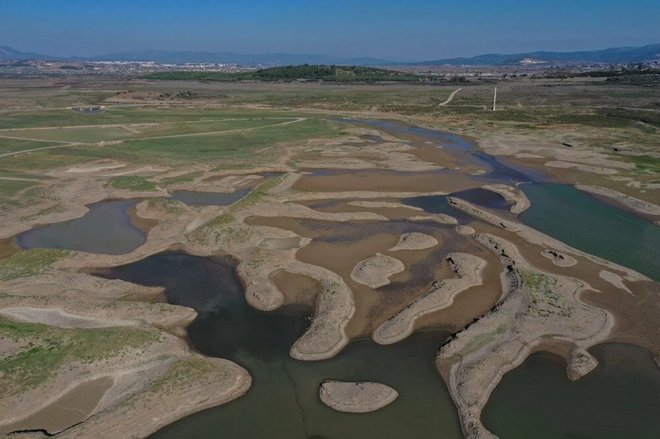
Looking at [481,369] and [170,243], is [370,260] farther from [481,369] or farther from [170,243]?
[170,243]

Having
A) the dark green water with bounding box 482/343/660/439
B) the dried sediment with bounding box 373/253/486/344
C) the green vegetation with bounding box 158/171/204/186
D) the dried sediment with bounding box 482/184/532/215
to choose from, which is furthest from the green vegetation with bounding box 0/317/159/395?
the dried sediment with bounding box 482/184/532/215

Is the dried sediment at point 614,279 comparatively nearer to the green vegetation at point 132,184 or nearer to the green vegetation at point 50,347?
the green vegetation at point 50,347

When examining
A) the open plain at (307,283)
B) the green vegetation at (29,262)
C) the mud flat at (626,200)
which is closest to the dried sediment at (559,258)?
the open plain at (307,283)

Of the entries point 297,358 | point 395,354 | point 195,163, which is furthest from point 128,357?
point 195,163

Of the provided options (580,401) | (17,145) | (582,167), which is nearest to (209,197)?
(580,401)

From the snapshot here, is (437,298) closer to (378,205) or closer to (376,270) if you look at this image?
(376,270)

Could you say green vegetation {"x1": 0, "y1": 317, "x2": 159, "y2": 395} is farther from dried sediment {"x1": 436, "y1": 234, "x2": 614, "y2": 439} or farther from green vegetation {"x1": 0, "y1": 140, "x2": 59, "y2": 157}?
green vegetation {"x1": 0, "y1": 140, "x2": 59, "y2": 157}
